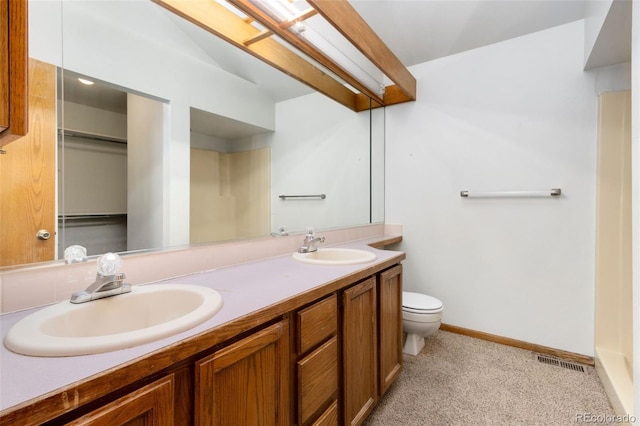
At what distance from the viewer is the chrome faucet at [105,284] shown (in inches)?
30.5

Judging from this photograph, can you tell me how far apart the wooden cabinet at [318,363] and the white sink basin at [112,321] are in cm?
34

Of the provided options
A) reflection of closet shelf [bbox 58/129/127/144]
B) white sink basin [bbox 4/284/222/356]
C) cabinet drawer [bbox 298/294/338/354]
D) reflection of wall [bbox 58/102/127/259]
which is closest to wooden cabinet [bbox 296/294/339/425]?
cabinet drawer [bbox 298/294/338/354]

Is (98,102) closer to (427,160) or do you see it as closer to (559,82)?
(427,160)

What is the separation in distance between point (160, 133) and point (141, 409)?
1.20m

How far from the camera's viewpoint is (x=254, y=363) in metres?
0.76

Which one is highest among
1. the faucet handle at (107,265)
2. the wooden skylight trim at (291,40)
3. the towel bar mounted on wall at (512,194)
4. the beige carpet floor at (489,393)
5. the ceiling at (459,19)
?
A: the ceiling at (459,19)

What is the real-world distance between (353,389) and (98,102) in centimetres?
163

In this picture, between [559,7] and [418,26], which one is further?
[418,26]

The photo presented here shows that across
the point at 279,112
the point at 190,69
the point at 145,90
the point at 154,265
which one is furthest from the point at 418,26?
the point at 154,265

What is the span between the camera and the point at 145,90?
131cm

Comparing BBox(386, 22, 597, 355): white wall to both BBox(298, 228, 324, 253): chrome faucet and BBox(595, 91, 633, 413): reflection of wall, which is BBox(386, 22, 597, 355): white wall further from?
BBox(298, 228, 324, 253): chrome faucet

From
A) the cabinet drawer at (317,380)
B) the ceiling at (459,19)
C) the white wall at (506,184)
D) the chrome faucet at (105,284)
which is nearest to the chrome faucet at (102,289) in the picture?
the chrome faucet at (105,284)

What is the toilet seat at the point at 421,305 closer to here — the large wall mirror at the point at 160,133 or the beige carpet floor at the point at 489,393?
the beige carpet floor at the point at 489,393

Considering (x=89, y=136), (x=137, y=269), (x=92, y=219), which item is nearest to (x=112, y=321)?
(x=137, y=269)
